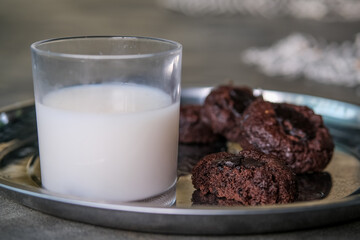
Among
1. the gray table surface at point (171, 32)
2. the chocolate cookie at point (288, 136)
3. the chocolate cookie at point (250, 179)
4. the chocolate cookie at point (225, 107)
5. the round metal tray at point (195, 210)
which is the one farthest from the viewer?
the gray table surface at point (171, 32)

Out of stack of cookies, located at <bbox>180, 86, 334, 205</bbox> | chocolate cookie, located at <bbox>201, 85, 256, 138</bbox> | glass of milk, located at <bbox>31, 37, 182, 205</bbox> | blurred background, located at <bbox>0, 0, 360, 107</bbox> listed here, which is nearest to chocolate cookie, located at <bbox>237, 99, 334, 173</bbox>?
stack of cookies, located at <bbox>180, 86, 334, 205</bbox>

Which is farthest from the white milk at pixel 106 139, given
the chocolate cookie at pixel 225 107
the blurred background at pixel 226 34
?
the blurred background at pixel 226 34

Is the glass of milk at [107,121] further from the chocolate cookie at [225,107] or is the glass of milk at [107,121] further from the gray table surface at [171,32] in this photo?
the gray table surface at [171,32]

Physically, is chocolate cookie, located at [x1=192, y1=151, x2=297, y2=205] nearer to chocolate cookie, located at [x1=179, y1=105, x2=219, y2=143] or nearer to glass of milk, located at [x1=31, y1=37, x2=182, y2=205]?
glass of milk, located at [x1=31, y1=37, x2=182, y2=205]

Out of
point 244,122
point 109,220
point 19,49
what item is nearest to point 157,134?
point 109,220

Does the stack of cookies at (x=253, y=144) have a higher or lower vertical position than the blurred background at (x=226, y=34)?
higher

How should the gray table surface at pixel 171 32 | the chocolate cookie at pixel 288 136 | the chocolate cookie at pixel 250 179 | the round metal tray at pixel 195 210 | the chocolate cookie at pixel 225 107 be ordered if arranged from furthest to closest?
the gray table surface at pixel 171 32 < the chocolate cookie at pixel 225 107 < the chocolate cookie at pixel 288 136 < the chocolate cookie at pixel 250 179 < the round metal tray at pixel 195 210

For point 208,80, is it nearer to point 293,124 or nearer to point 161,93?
point 293,124
